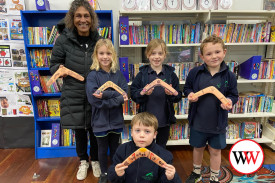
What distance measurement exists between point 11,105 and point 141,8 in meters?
2.29

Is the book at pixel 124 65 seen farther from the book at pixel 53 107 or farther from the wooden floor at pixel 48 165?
the wooden floor at pixel 48 165

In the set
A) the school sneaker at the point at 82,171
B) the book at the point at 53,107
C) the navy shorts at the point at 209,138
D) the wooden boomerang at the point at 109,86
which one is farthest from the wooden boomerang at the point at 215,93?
the book at the point at 53,107

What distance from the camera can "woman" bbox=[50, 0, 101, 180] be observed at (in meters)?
1.79

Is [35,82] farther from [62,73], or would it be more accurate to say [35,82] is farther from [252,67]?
[252,67]

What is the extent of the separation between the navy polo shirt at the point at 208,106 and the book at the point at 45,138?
2.05 metres

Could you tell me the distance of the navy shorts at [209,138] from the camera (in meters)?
1.76

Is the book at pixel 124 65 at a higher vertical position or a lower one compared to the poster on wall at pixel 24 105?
higher

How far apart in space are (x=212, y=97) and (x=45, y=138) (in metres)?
2.27

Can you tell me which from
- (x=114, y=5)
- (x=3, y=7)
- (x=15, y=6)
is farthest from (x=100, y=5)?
(x=3, y=7)

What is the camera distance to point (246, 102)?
8.47 feet

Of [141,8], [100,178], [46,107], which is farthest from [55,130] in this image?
[141,8]

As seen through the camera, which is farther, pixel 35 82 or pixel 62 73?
pixel 35 82

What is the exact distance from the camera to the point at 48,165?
240 cm

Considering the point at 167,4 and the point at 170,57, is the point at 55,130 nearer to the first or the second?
the point at 170,57
